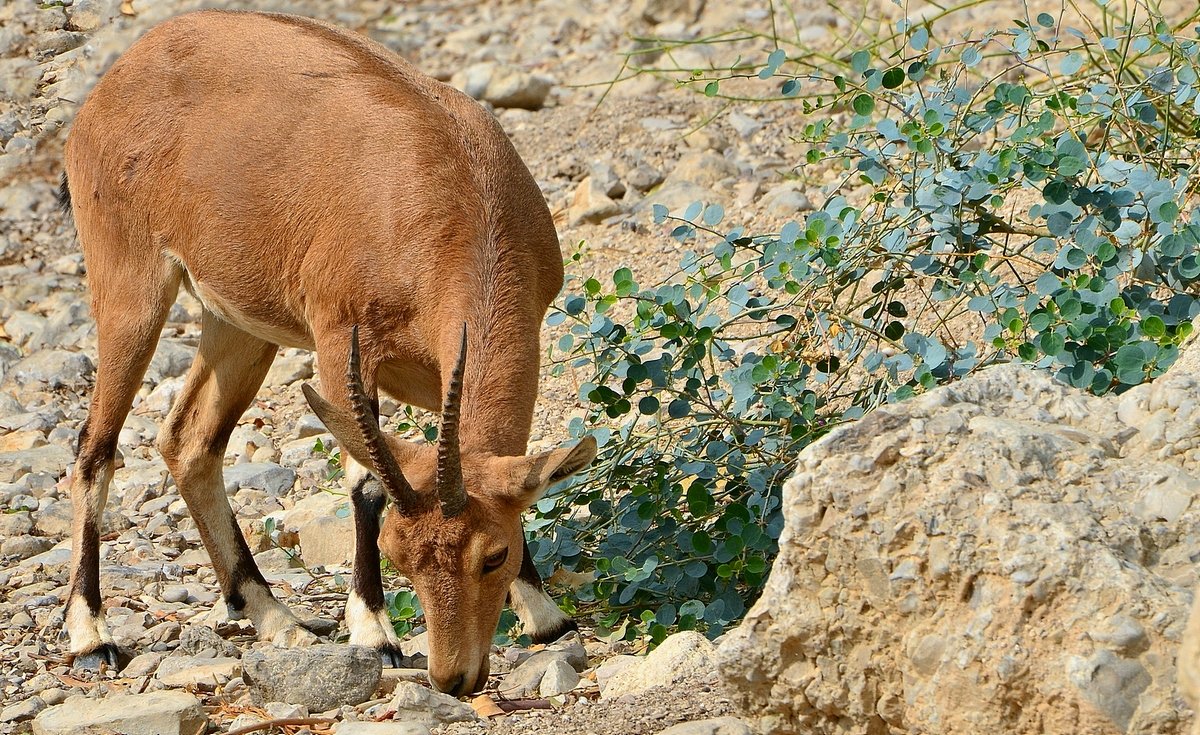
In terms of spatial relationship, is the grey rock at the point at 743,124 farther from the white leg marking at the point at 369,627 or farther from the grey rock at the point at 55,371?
the white leg marking at the point at 369,627

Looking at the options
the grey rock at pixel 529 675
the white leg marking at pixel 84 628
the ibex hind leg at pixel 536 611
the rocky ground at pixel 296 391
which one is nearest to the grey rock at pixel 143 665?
the rocky ground at pixel 296 391

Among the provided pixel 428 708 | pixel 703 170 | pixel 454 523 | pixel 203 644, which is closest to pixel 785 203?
pixel 703 170

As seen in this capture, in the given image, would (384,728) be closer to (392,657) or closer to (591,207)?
(392,657)

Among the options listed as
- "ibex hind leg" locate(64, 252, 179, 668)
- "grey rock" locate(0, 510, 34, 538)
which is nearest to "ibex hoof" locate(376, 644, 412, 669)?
"ibex hind leg" locate(64, 252, 179, 668)

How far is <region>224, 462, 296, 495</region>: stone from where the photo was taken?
7.91m

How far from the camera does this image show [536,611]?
5930 mm

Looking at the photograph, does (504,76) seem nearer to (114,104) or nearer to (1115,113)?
(114,104)

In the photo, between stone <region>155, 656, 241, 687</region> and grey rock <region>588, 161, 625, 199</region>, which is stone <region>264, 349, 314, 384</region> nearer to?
grey rock <region>588, 161, 625, 199</region>

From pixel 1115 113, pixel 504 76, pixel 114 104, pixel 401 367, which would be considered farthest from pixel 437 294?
pixel 504 76

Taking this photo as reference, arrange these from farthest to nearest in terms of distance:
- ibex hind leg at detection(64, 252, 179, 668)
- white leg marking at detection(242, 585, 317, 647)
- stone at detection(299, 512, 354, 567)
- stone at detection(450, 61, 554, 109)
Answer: stone at detection(450, 61, 554, 109), stone at detection(299, 512, 354, 567), ibex hind leg at detection(64, 252, 179, 668), white leg marking at detection(242, 585, 317, 647)

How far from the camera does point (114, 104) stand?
22.5 feet

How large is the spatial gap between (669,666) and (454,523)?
0.84 m

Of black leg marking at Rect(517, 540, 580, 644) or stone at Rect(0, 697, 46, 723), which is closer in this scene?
stone at Rect(0, 697, 46, 723)

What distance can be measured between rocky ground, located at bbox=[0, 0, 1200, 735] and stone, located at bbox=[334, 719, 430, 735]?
0.02 m
